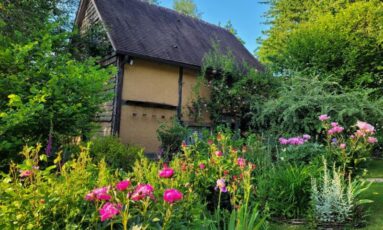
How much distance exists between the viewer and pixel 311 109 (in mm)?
8242

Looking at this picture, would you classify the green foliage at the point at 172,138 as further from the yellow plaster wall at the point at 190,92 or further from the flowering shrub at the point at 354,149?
the flowering shrub at the point at 354,149

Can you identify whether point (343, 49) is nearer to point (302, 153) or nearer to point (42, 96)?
point (302, 153)

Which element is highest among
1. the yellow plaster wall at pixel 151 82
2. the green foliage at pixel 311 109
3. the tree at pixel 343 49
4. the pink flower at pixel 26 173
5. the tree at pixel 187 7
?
the tree at pixel 187 7

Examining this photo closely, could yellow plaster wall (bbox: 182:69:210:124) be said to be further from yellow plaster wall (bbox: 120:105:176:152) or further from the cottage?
yellow plaster wall (bbox: 120:105:176:152)

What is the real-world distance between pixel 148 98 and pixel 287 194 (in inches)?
252

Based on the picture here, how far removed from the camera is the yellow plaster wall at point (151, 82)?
9025 mm

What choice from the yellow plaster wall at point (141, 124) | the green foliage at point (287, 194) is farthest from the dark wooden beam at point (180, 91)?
the green foliage at point (287, 194)

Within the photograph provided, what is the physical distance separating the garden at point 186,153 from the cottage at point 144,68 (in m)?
0.68

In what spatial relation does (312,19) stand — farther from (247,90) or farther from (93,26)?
(93,26)

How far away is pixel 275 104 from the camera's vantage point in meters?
8.81

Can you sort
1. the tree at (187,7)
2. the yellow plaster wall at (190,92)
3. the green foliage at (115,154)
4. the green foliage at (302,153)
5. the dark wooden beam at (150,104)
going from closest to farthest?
the green foliage at (302,153) → the green foliage at (115,154) → the dark wooden beam at (150,104) → the yellow plaster wall at (190,92) → the tree at (187,7)

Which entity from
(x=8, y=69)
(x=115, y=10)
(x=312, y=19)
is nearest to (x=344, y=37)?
(x=312, y=19)

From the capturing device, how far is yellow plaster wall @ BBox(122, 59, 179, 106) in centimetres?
902

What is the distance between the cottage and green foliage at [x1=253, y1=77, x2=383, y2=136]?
Result: 8.58 feet
